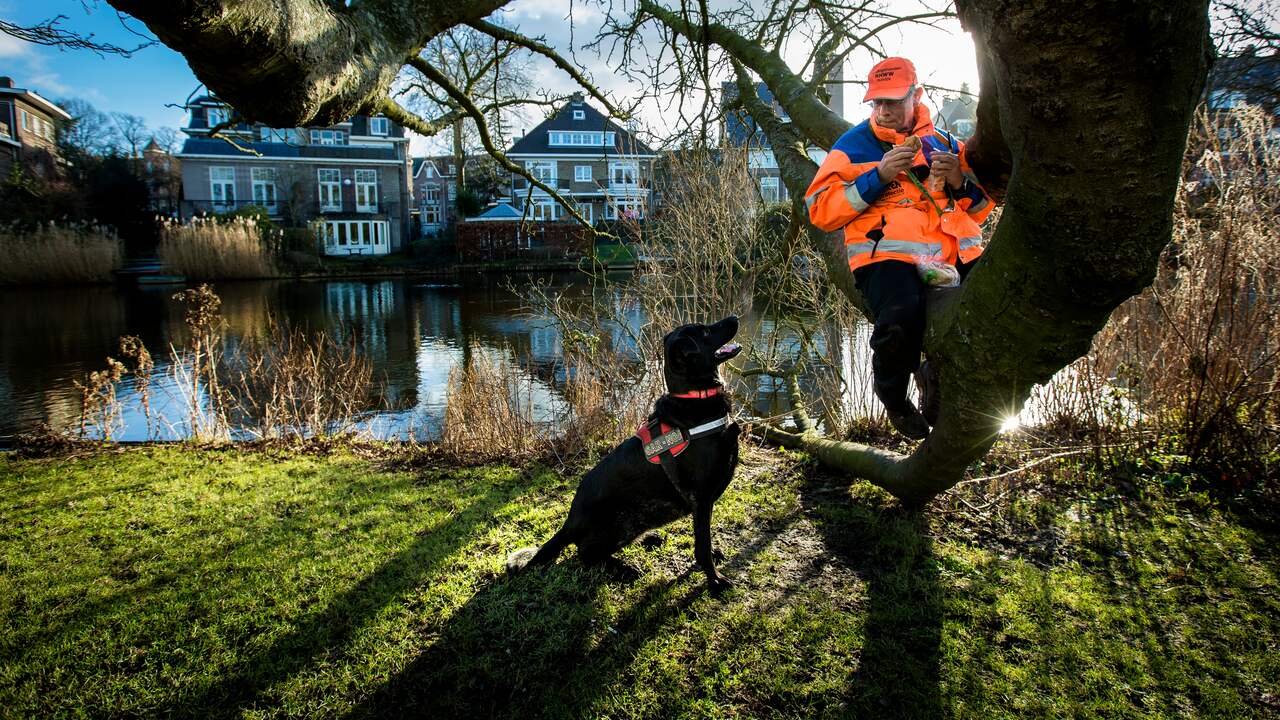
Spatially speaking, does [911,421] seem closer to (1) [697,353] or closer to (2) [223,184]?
(1) [697,353]

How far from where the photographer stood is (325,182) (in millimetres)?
41500

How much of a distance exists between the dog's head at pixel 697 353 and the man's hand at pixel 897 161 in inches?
43.0

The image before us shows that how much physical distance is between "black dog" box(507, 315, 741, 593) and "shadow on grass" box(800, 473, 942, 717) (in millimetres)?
892

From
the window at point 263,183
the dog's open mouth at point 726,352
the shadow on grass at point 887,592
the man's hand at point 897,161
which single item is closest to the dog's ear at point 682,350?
the dog's open mouth at point 726,352

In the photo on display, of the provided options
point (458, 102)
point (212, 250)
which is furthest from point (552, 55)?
point (212, 250)

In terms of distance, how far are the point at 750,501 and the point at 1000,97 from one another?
12.1ft

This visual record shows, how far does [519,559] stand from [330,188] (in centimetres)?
4444

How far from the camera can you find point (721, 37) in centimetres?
632

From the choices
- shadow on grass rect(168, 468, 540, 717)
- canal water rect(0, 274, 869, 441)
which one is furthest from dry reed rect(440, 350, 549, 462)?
shadow on grass rect(168, 468, 540, 717)

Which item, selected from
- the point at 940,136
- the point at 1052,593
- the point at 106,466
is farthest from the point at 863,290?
the point at 106,466

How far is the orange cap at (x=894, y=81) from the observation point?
2.87 meters

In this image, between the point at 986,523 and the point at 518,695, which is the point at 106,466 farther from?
the point at 986,523

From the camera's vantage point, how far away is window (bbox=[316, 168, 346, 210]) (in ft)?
136

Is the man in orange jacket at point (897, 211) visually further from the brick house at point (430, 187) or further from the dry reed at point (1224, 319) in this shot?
the brick house at point (430, 187)
